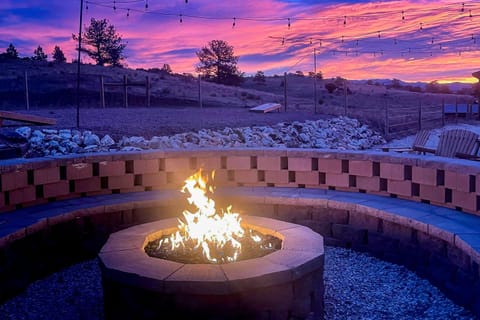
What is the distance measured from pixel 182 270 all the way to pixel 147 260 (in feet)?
1.16

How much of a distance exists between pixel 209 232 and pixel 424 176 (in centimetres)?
249

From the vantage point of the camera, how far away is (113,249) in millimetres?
3973

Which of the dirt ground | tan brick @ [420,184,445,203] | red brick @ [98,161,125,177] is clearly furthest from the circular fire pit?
the dirt ground

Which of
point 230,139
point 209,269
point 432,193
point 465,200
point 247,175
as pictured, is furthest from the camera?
point 230,139

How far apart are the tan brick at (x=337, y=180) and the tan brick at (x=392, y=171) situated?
0.45 meters

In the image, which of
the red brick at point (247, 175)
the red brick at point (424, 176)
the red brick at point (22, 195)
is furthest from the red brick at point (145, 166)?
the red brick at point (424, 176)

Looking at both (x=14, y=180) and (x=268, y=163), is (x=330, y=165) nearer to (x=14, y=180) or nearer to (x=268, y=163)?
(x=268, y=163)

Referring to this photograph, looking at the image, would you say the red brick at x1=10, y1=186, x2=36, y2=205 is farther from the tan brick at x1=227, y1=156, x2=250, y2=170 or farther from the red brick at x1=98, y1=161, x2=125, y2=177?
the tan brick at x1=227, y1=156, x2=250, y2=170

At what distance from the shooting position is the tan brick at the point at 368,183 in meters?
5.88

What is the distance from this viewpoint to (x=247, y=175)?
6504 mm

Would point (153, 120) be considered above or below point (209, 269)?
above

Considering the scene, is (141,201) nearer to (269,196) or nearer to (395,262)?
(269,196)

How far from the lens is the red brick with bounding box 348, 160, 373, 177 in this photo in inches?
233

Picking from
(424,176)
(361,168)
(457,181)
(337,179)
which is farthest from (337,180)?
(457,181)
